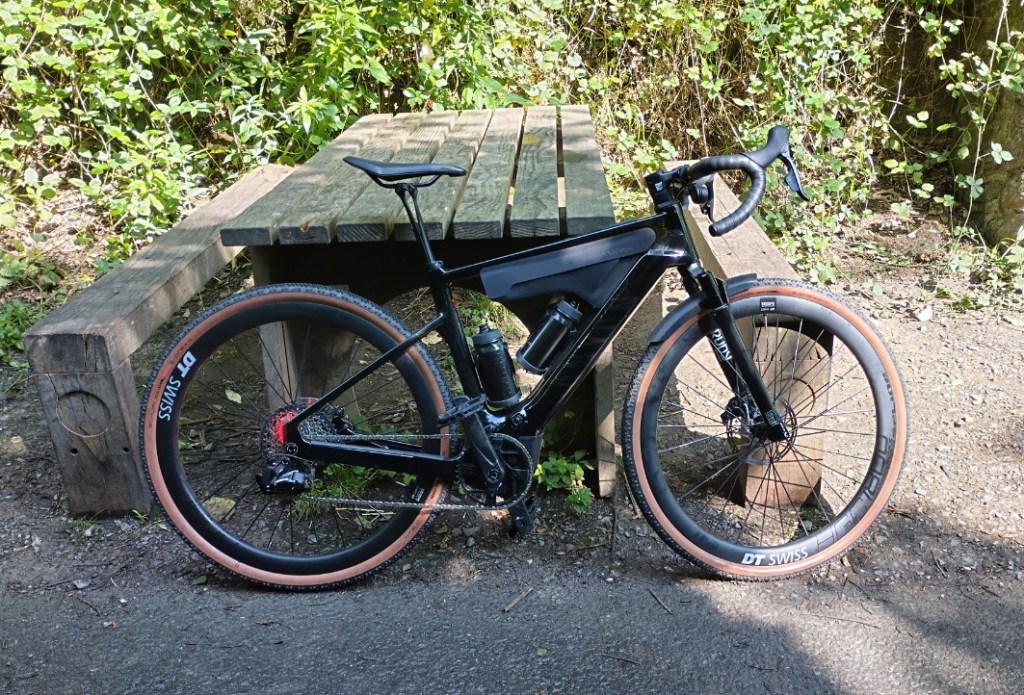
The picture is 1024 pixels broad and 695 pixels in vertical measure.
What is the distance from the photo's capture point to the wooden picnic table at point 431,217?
240 cm

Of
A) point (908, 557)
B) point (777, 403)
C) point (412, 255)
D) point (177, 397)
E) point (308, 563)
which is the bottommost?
Answer: point (908, 557)

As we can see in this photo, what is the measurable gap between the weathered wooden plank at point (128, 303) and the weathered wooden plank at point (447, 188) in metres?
0.94

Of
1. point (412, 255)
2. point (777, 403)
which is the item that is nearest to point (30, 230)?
point (412, 255)

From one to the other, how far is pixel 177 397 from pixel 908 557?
218 cm

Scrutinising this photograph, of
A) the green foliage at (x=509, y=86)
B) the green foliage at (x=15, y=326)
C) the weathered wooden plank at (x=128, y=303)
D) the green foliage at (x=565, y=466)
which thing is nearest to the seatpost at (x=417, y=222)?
the green foliage at (x=565, y=466)

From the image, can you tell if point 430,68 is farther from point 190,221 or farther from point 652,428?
point 652,428

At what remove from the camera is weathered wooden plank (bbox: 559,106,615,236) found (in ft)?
7.76

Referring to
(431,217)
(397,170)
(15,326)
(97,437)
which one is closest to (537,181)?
(431,217)

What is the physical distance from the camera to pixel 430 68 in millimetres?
4781

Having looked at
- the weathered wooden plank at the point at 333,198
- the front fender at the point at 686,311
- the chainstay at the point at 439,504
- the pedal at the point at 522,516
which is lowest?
the pedal at the point at 522,516

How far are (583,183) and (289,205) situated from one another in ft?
3.09

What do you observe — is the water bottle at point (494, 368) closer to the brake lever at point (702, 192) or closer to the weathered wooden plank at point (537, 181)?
the weathered wooden plank at point (537, 181)

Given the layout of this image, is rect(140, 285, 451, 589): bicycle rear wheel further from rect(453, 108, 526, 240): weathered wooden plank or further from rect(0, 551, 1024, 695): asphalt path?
rect(453, 108, 526, 240): weathered wooden plank

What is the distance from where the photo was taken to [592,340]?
2352mm
